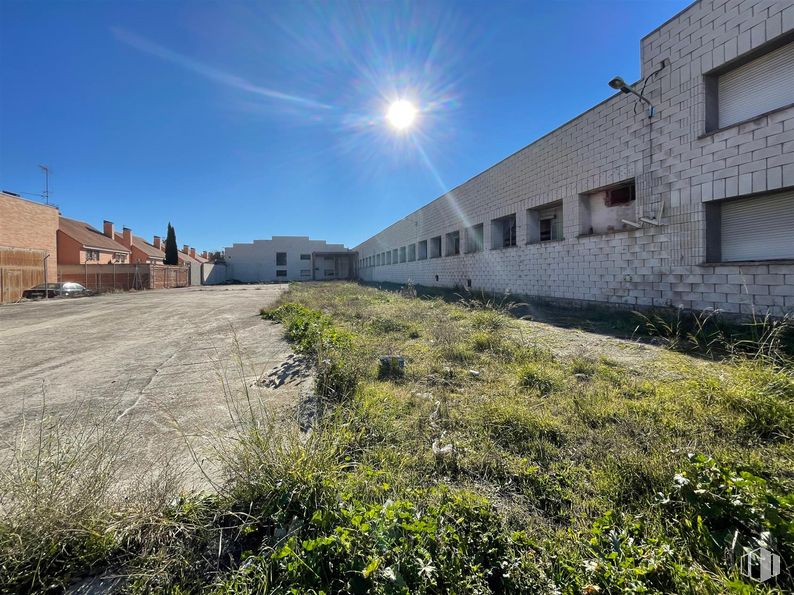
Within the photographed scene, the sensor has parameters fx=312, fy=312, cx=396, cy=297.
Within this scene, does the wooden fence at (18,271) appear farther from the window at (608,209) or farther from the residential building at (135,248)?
the window at (608,209)

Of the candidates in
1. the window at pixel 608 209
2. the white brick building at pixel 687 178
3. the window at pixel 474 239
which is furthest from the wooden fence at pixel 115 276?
the window at pixel 608 209

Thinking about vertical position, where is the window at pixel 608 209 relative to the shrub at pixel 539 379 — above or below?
above

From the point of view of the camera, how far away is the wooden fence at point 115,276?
24781mm

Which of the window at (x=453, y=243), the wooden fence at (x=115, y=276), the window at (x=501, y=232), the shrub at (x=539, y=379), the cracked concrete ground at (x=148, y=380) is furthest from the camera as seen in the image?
the wooden fence at (x=115, y=276)

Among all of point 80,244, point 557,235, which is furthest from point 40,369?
point 80,244

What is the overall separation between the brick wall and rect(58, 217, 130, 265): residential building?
6.85 meters

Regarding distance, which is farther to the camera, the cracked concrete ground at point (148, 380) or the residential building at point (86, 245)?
the residential building at point (86, 245)

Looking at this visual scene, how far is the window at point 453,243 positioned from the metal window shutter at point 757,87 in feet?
39.1

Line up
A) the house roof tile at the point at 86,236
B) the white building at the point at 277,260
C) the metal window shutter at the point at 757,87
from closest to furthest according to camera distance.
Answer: the metal window shutter at the point at 757,87
the house roof tile at the point at 86,236
the white building at the point at 277,260

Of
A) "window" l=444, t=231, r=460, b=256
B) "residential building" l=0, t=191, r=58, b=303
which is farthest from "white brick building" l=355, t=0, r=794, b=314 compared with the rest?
"residential building" l=0, t=191, r=58, b=303

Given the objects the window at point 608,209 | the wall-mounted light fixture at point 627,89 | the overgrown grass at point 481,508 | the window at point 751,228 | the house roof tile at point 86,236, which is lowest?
the overgrown grass at point 481,508

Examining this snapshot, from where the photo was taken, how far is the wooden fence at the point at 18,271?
17016 mm

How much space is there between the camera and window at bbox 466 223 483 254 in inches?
592

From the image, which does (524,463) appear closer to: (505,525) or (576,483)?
(576,483)
